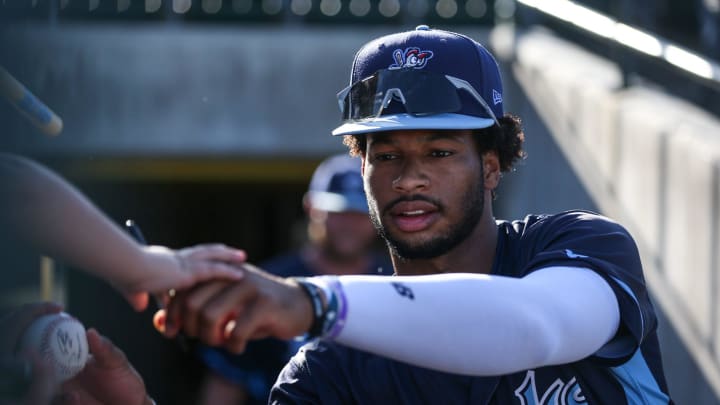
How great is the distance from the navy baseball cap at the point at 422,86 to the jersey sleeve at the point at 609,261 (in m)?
0.40

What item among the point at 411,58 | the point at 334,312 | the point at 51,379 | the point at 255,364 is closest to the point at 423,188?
the point at 411,58

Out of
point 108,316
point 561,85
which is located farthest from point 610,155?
point 108,316

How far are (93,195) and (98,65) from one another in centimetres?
113

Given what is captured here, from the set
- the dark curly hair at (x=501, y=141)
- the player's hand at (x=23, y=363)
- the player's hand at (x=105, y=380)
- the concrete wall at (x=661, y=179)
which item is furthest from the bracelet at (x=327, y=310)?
the concrete wall at (x=661, y=179)

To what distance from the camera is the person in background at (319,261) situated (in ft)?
18.8

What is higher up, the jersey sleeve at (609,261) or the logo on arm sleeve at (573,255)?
the logo on arm sleeve at (573,255)

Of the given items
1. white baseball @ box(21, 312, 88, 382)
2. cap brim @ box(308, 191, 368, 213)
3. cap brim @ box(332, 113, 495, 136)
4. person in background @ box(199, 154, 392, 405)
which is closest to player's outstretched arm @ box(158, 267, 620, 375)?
white baseball @ box(21, 312, 88, 382)

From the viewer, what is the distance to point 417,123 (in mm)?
3137

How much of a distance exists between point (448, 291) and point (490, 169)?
1305 millimetres

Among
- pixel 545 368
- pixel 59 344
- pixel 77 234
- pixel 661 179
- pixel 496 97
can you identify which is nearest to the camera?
pixel 77 234

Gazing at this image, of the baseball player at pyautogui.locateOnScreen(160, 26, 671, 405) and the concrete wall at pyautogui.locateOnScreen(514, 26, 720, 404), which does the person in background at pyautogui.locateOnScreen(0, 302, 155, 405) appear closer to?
the baseball player at pyautogui.locateOnScreen(160, 26, 671, 405)

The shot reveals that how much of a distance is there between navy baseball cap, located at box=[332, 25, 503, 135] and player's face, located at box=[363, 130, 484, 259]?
8 centimetres

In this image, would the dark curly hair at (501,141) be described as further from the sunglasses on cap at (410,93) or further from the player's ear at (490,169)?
the sunglasses on cap at (410,93)

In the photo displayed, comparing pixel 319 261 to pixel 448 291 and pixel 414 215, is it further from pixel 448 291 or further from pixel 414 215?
pixel 448 291
